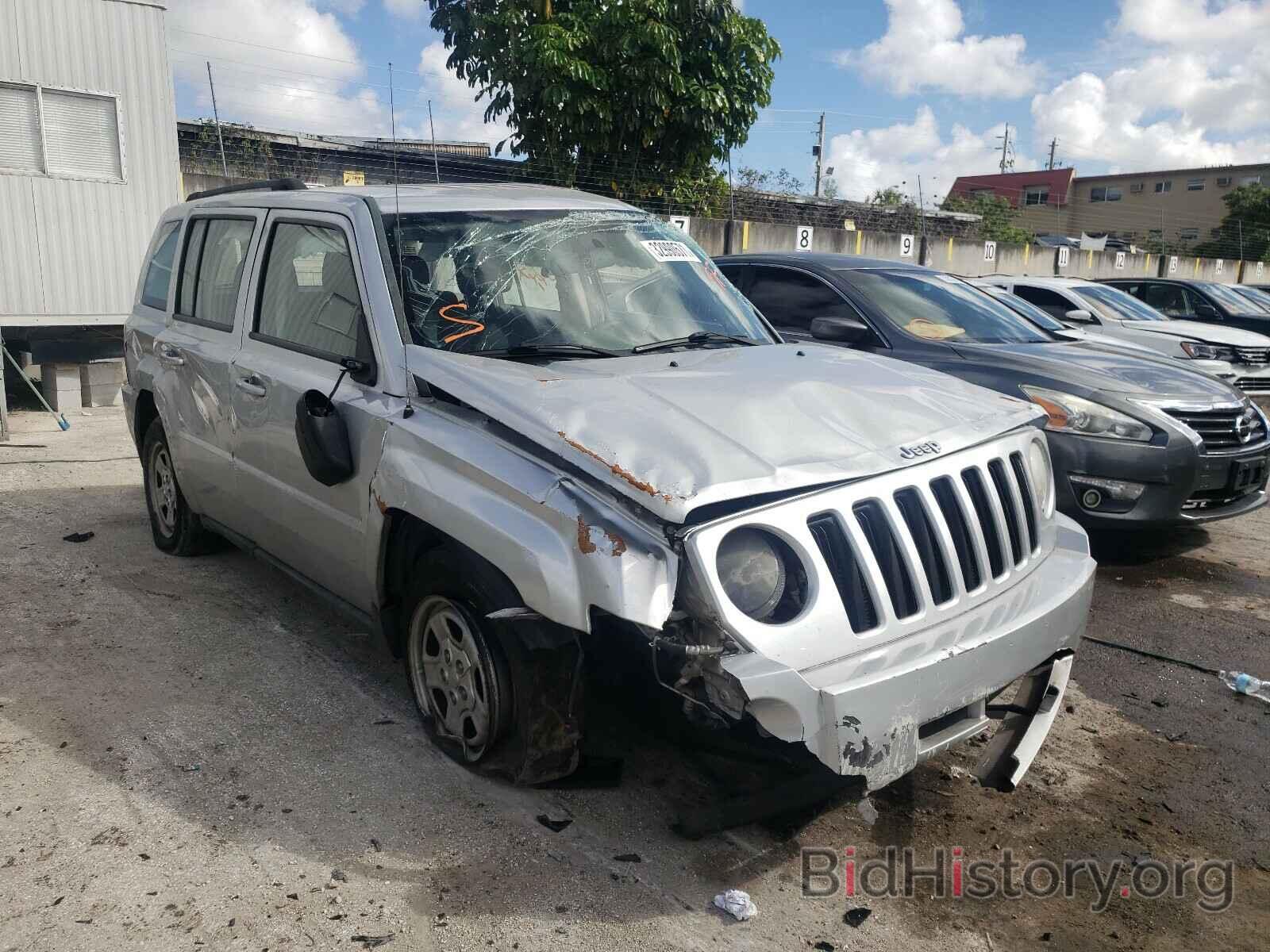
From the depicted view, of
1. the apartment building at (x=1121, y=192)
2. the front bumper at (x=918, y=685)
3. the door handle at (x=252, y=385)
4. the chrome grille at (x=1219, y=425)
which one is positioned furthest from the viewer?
the apartment building at (x=1121, y=192)

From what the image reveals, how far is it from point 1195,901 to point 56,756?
3.59 m

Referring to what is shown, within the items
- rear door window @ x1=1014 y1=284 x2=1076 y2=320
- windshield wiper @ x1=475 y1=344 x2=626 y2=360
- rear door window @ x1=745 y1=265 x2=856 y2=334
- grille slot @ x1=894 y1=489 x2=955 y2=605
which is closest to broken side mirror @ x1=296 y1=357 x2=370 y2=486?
windshield wiper @ x1=475 y1=344 x2=626 y2=360

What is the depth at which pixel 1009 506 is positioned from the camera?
3.17 meters

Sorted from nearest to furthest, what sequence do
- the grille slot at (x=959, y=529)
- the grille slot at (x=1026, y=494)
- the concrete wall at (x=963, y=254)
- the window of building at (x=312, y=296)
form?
the grille slot at (x=959, y=529)
the grille slot at (x=1026, y=494)
the window of building at (x=312, y=296)
the concrete wall at (x=963, y=254)

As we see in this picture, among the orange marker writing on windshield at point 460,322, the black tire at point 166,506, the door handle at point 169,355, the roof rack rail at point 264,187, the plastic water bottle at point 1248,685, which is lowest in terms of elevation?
the plastic water bottle at point 1248,685

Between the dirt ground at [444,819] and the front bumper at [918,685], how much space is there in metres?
0.43

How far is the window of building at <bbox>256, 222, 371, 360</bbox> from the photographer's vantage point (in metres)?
3.67

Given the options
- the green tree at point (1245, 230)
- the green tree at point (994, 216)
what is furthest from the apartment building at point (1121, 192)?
the green tree at point (994, 216)

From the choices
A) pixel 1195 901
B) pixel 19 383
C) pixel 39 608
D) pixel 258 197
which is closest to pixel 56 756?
pixel 39 608

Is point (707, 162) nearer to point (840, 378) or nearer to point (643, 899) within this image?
point (840, 378)

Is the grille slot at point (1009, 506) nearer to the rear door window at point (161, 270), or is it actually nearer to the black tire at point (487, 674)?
the black tire at point (487, 674)

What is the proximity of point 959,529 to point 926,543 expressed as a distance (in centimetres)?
19

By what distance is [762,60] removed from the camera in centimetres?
1438

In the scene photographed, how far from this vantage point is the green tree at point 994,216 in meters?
30.9
